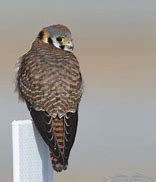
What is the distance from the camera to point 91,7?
47.7ft

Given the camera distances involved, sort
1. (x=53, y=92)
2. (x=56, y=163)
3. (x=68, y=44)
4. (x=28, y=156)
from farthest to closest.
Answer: (x=68, y=44)
(x=53, y=92)
(x=56, y=163)
(x=28, y=156)

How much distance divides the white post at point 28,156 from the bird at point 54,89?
23cm

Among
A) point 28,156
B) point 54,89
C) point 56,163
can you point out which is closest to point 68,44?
point 54,89

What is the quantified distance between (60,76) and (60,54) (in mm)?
306

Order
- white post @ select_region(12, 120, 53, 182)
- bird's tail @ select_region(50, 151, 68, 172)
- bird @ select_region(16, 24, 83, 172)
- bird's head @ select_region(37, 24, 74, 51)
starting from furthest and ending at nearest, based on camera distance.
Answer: bird's head @ select_region(37, 24, 74, 51) → bird @ select_region(16, 24, 83, 172) → bird's tail @ select_region(50, 151, 68, 172) → white post @ select_region(12, 120, 53, 182)

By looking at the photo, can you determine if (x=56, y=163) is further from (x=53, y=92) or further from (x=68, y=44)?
(x=68, y=44)

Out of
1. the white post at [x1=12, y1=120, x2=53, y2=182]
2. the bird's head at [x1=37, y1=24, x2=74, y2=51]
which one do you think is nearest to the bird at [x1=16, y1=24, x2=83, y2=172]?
the bird's head at [x1=37, y1=24, x2=74, y2=51]

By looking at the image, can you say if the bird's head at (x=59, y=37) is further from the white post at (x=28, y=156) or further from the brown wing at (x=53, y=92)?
the white post at (x=28, y=156)

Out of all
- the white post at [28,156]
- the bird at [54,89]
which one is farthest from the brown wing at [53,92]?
the white post at [28,156]

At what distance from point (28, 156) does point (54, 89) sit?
870 millimetres

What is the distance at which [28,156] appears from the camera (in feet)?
8.91

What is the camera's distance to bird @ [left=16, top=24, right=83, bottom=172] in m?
3.28

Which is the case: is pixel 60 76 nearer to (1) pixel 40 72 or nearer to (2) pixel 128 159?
(1) pixel 40 72

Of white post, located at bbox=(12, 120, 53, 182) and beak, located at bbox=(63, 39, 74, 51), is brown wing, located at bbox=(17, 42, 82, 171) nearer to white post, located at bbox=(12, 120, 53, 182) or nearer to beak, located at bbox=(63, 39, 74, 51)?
beak, located at bbox=(63, 39, 74, 51)
